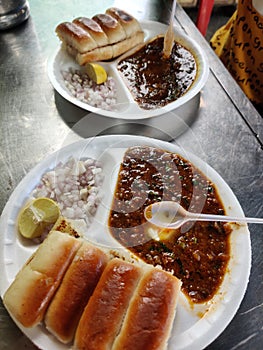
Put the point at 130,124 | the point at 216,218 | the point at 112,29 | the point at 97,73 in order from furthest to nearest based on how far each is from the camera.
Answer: the point at 112,29
the point at 97,73
the point at 130,124
the point at 216,218

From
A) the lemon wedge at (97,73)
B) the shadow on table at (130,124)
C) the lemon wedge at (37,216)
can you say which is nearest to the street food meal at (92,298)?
the lemon wedge at (37,216)

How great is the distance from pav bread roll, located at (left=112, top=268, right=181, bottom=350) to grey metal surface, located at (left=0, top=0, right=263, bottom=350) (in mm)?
292

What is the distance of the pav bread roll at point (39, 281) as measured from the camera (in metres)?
1.24

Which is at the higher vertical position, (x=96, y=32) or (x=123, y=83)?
(x=96, y=32)

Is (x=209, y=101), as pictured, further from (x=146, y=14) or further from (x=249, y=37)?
(x=146, y=14)

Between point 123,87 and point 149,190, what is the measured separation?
70 cm

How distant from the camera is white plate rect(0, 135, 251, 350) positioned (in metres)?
1.31

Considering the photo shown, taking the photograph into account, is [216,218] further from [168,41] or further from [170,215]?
[168,41]

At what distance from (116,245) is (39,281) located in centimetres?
36

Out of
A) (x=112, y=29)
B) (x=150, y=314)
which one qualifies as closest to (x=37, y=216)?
(x=150, y=314)

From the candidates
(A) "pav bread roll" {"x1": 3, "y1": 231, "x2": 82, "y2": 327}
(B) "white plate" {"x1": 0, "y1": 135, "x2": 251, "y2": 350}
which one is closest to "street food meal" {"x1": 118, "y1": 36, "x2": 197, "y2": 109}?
(B) "white plate" {"x1": 0, "y1": 135, "x2": 251, "y2": 350}

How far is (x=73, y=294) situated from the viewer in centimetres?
126

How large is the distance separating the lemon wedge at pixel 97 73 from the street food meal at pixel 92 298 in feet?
3.60

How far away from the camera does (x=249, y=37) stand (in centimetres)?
250
